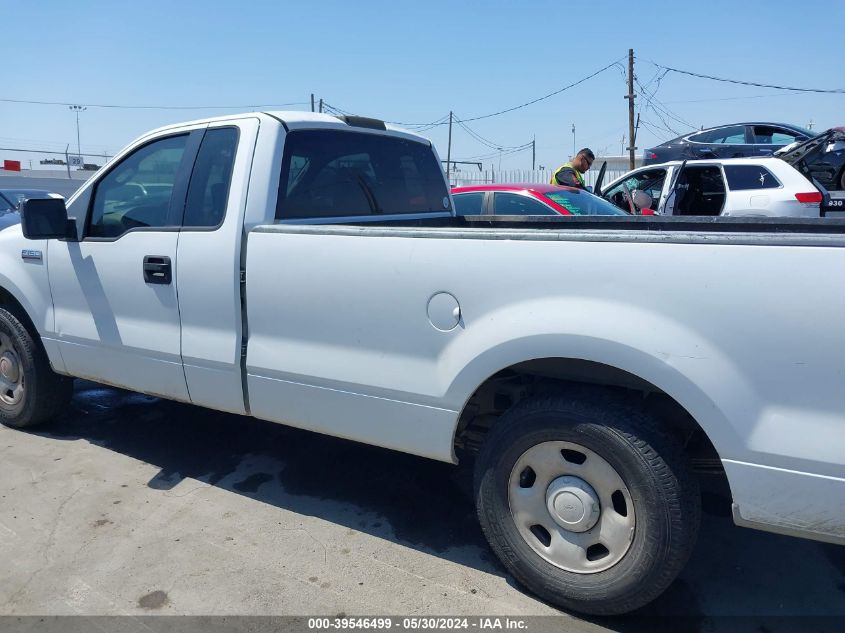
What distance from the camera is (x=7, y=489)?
3.80 m

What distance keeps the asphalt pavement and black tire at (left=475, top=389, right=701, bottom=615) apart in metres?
0.17

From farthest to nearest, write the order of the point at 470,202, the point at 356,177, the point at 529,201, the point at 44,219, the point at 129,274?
1. the point at 470,202
2. the point at 529,201
3. the point at 356,177
4. the point at 44,219
5. the point at 129,274

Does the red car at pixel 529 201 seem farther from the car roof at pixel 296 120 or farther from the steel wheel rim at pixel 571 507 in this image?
the steel wheel rim at pixel 571 507

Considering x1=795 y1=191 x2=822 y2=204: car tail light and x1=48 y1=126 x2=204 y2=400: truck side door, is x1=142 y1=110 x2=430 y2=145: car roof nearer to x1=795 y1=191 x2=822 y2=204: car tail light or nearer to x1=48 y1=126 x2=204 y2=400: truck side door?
x1=48 y1=126 x2=204 y2=400: truck side door

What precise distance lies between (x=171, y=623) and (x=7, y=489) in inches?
68.8

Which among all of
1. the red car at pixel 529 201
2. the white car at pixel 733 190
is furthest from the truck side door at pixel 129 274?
the white car at pixel 733 190

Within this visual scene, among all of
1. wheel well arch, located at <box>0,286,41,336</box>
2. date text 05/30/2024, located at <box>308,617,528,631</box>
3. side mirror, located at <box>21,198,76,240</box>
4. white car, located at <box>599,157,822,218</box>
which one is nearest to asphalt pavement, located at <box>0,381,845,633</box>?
date text 05/30/2024, located at <box>308,617,528,631</box>

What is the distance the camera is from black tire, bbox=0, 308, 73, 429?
14.1 ft

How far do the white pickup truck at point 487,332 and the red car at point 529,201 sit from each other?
3355mm

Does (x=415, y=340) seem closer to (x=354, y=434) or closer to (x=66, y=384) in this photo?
(x=354, y=434)

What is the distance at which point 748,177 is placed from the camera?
31.8 ft

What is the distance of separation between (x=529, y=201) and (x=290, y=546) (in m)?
5.23

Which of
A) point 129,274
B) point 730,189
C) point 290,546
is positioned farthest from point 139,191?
point 730,189

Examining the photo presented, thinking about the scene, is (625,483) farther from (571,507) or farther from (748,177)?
(748,177)
